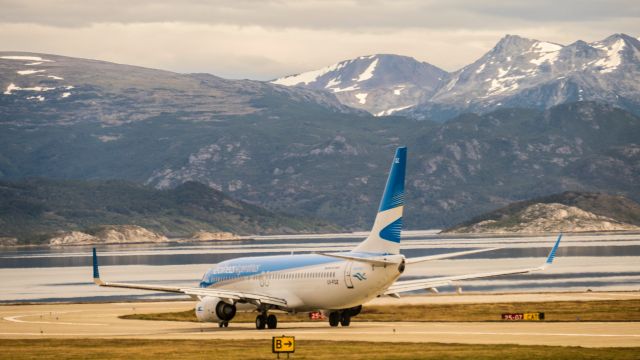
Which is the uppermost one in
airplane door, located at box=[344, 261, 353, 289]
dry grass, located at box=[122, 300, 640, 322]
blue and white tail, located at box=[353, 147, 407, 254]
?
blue and white tail, located at box=[353, 147, 407, 254]

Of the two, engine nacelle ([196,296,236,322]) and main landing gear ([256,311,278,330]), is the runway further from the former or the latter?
engine nacelle ([196,296,236,322])

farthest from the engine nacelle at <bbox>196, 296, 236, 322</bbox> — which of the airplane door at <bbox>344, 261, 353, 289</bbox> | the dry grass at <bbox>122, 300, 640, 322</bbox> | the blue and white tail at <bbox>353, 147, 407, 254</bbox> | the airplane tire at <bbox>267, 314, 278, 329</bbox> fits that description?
the blue and white tail at <bbox>353, 147, 407, 254</bbox>

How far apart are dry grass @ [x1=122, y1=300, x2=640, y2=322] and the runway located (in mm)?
3517

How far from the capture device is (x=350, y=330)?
75.7 metres

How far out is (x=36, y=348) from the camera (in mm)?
69438

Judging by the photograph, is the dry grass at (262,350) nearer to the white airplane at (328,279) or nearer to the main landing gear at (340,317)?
the white airplane at (328,279)

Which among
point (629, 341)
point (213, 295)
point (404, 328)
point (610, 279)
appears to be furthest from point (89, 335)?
point (610, 279)

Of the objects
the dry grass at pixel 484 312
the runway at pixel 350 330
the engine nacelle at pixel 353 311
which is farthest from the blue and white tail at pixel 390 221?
the dry grass at pixel 484 312

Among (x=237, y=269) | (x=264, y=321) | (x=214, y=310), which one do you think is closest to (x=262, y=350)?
(x=264, y=321)

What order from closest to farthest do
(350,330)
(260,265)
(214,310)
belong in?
(350,330), (214,310), (260,265)

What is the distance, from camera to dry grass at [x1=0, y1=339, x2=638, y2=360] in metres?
55.0

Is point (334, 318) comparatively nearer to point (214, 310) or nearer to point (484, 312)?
point (214, 310)

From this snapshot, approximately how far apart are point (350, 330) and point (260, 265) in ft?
32.8

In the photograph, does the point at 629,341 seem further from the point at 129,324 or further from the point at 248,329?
the point at 129,324
